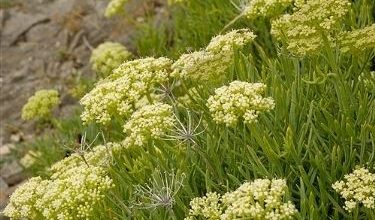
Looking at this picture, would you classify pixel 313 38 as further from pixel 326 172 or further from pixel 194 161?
pixel 194 161

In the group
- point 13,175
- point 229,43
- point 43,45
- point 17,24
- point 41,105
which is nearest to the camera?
point 229,43

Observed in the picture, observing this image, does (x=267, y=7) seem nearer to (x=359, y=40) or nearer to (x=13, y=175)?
(x=359, y=40)

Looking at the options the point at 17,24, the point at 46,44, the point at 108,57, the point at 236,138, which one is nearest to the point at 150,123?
the point at 236,138

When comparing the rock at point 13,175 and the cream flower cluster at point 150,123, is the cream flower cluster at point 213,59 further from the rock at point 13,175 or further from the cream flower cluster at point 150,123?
the rock at point 13,175

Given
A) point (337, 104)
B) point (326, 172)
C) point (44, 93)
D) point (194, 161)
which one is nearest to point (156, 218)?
point (194, 161)

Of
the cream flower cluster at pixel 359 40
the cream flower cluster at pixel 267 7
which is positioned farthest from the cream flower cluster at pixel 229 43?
the cream flower cluster at pixel 359 40

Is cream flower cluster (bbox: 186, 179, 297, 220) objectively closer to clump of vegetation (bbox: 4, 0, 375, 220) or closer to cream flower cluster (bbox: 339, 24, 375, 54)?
clump of vegetation (bbox: 4, 0, 375, 220)

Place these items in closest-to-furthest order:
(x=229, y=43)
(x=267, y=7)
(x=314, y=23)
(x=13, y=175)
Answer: (x=314, y=23), (x=229, y=43), (x=267, y=7), (x=13, y=175)

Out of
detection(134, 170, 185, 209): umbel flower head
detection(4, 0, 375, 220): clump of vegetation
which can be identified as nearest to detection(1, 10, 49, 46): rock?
detection(4, 0, 375, 220): clump of vegetation
